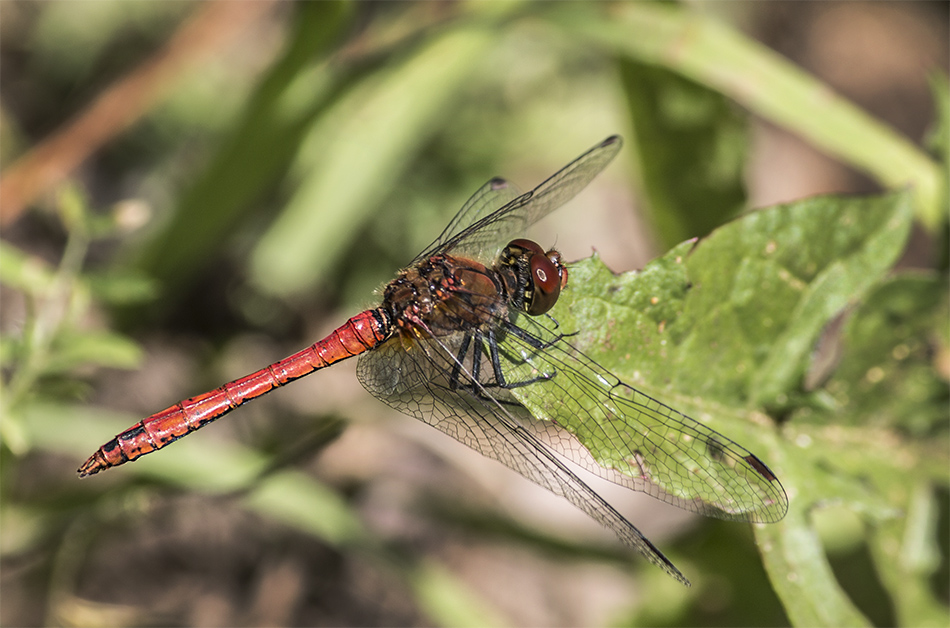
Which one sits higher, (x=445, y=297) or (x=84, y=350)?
(x=84, y=350)

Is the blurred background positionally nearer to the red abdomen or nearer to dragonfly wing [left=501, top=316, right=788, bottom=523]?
the red abdomen

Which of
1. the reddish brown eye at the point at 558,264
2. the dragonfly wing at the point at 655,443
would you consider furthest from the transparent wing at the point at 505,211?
the dragonfly wing at the point at 655,443

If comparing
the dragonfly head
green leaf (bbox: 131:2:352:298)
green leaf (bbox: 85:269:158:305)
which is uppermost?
green leaf (bbox: 131:2:352:298)

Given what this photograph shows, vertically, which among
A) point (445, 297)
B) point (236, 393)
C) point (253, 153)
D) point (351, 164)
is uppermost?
point (351, 164)

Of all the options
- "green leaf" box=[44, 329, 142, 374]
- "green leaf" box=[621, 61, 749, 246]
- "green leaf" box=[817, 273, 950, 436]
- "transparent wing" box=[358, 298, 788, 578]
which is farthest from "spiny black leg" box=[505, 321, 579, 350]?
"green leaf" box=[44, 329, 142, 374]

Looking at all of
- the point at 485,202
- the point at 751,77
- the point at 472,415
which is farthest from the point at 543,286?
the point at 751,77

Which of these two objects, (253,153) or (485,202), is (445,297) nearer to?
(485,202)
